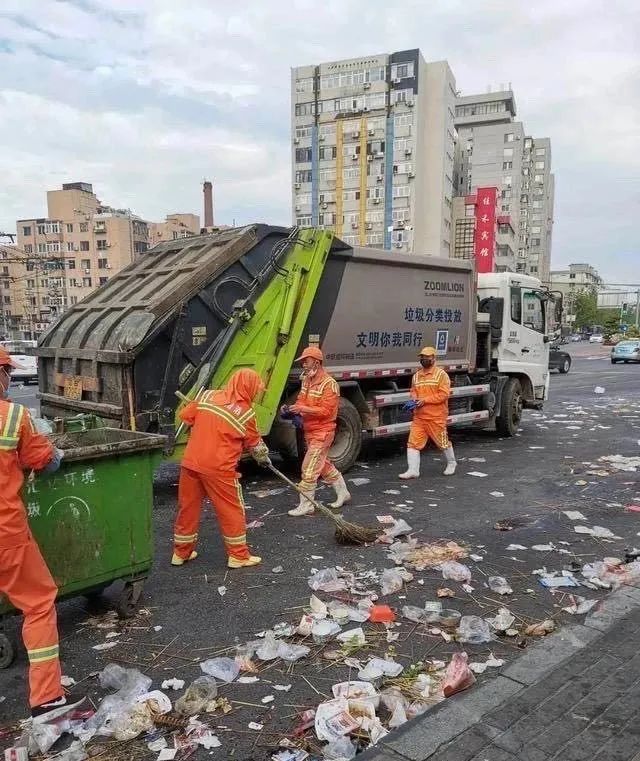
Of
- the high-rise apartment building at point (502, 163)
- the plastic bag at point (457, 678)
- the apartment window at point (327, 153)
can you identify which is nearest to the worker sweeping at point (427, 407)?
the plastic bag at point (457, 678)

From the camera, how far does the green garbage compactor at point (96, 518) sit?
2883 millimetres

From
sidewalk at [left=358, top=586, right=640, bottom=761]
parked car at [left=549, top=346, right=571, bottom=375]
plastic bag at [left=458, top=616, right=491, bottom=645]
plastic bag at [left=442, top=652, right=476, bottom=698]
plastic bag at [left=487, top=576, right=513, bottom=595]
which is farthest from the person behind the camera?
parked car at [left=549, top=346, right=571, bottom=375]

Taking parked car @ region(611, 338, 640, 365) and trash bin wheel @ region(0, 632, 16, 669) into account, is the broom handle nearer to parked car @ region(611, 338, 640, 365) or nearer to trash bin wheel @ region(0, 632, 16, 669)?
trash bin wheel @ region(0, 632, 16, 669)

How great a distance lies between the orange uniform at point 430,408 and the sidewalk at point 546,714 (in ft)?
11.4

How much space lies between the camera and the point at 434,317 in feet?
25.0

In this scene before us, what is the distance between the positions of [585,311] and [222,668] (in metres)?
96.8

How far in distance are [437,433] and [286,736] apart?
4.33 meters

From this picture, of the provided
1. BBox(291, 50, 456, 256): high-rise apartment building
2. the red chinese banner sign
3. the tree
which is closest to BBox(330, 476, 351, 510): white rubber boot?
the red chinese banner sign

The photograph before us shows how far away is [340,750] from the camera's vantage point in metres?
2.22

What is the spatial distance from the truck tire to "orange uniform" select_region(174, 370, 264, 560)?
554 centimetres

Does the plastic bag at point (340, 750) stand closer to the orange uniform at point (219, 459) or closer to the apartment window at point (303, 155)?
the orange uniform at point (219, 459)

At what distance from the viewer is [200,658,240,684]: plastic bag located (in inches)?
107

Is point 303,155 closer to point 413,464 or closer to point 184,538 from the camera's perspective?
point 413,464

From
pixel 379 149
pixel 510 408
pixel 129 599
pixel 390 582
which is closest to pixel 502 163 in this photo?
pixel 379 149
